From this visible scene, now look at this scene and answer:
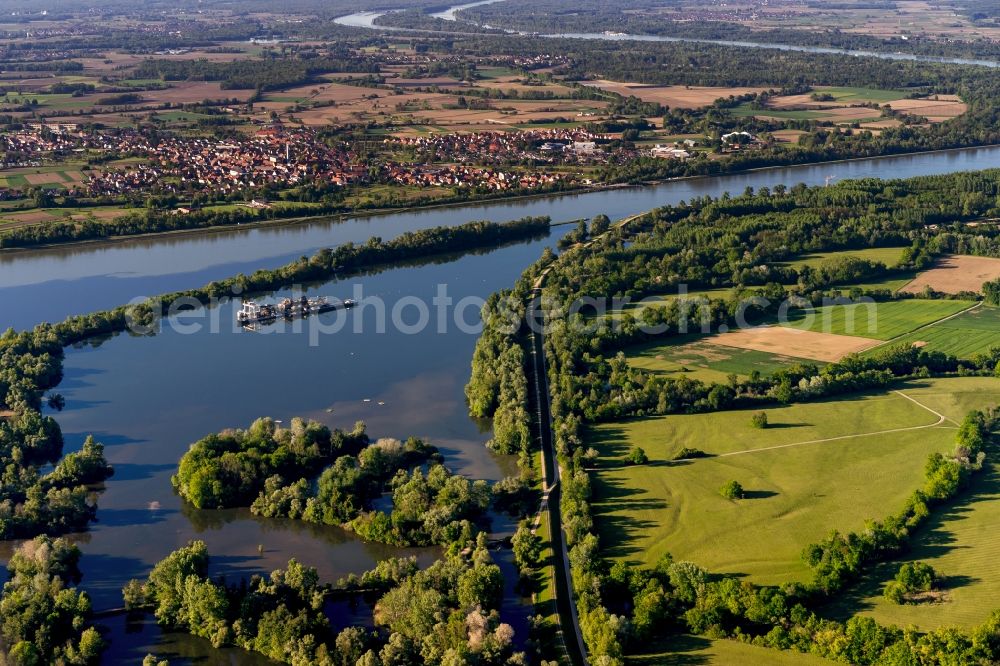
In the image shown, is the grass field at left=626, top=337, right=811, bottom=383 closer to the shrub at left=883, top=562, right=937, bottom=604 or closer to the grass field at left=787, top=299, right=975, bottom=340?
the grass field at left=787, top=299, right=975, bottom=340

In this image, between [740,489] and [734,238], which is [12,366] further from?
[734,238]

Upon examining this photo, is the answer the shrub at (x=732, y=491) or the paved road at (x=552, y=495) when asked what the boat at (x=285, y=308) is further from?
the shrub at (x=732, y=491)

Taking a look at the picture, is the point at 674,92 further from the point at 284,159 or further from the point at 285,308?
the point at 285,308

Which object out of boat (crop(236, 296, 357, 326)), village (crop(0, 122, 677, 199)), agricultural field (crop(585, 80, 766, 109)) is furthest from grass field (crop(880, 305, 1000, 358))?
agricultural field (crop(585, 80, 766, 109))

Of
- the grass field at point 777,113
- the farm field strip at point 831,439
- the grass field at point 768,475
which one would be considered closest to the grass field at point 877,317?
the grass field at point 768,475

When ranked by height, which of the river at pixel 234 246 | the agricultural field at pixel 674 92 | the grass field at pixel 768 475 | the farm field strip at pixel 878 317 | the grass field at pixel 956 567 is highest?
the agricultural field at pixel 674 92
